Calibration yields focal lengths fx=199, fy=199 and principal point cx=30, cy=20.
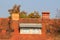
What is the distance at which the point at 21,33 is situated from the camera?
53.1ft

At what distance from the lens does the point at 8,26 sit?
54.1 ft

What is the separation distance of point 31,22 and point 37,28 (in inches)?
29.1

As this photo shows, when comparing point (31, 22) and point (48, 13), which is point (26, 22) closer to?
point (31, 22)

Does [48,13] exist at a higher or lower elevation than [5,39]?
higher

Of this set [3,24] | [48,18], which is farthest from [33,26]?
[3,24]

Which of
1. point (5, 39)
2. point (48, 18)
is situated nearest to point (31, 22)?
point (48, 18)

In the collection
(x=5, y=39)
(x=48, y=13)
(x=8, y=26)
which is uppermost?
(x=48, y=13)

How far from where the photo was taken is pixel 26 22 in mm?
16469

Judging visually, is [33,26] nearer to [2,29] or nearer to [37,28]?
[37,28]

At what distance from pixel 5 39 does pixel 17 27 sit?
1382 mm

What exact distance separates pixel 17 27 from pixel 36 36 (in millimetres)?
1727

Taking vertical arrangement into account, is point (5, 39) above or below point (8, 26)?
below

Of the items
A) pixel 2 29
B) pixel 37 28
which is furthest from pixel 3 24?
pixel 37 28

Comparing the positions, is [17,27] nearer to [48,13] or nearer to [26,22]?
[26,22]
